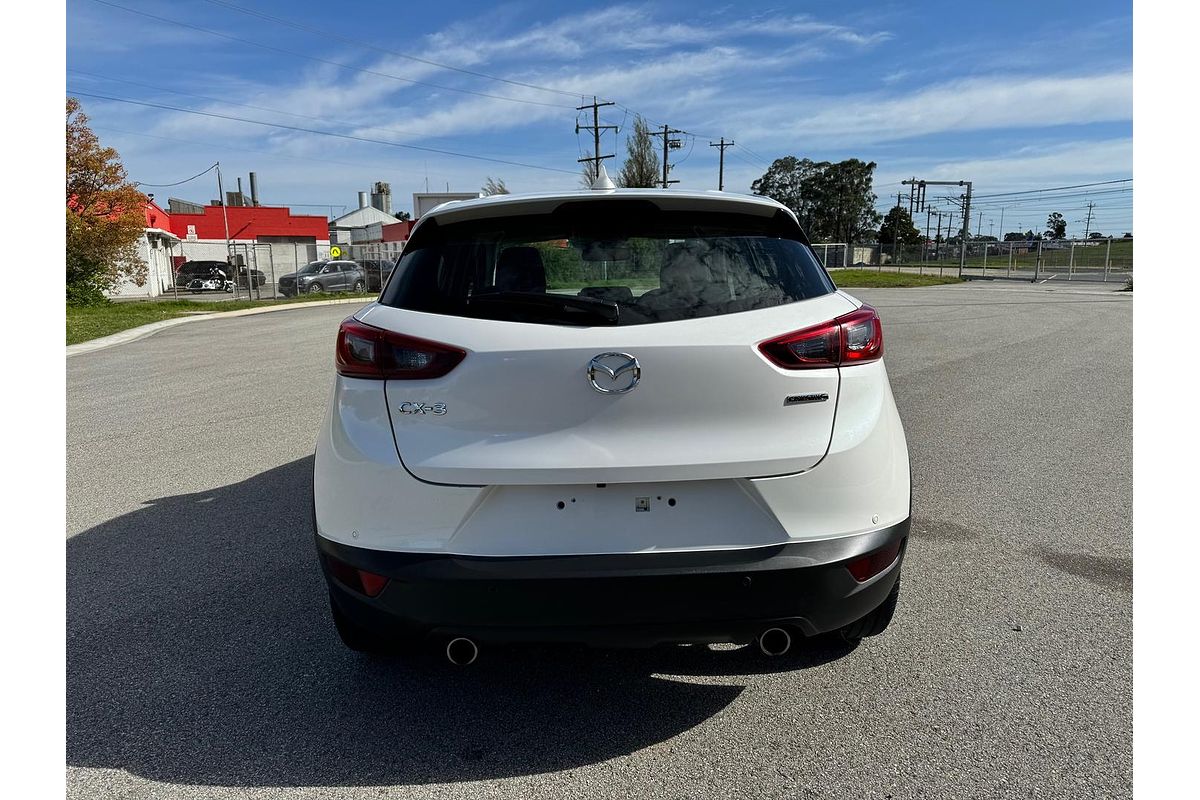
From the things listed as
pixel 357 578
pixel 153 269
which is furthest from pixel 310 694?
pixel 153 269

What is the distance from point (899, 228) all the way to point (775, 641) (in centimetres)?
12046

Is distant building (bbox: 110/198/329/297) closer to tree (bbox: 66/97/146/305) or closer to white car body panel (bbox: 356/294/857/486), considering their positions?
tree (bbox: 66/97/146/305)

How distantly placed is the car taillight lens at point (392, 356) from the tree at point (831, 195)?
111601mm

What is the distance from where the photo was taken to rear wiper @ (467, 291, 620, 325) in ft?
7.91

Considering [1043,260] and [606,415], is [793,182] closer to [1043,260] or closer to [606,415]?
[1043,260]

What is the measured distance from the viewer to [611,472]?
2.30 m

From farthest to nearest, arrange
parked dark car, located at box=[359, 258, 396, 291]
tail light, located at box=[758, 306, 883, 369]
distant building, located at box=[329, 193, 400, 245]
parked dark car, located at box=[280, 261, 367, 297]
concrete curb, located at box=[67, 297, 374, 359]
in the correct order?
1. distant building, located at box=[329, 193, 400, 245]
2. parked dark car, located at box=[359, 258, 396, 291]
3. parked dark car, located at box=[280, 261, 367, 297]
4. concrete curb, located at box=[67, 297, 374, 359]
5. tail light, located at box=[758, 306, 883, 369]

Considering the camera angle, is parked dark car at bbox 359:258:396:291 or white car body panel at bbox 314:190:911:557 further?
parked dark car at bbox 359:258:396:291

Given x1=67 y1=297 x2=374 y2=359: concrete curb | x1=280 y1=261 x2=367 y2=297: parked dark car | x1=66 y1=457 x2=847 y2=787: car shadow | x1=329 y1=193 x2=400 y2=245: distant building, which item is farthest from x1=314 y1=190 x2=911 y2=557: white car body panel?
x1=329 y1=193 x2=400 y2=245: distant building

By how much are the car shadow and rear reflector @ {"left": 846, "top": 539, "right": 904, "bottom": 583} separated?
29.1 inches

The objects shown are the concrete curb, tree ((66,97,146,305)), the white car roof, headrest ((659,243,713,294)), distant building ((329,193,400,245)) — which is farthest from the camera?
distant building ((329,193,400,245))

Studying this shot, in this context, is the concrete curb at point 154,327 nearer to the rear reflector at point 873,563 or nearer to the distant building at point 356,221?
the rear reflector at point 873,563

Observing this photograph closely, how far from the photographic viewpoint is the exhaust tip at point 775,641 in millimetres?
2402

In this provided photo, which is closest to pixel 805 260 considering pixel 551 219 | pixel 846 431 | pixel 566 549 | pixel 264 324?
pixel 846 431
